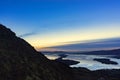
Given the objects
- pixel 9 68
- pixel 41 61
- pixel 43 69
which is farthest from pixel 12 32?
pixel 9 68

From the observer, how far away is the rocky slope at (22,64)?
46.6 metres

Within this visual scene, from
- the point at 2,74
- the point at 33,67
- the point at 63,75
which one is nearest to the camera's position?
the point at 2,74

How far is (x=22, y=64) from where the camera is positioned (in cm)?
5072

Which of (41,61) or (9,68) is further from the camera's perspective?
(41,61)

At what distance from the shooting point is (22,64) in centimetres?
5072

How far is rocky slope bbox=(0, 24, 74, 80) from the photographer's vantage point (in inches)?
1836

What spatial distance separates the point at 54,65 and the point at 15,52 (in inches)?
385

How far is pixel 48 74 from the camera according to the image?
178 feet

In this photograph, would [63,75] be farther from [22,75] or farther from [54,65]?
[22,75]

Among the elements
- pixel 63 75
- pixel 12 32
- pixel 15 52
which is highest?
pixel 12 32

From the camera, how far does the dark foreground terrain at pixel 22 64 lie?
46625 mm

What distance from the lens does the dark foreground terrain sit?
46625mm

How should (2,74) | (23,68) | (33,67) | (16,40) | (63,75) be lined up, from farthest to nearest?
(16,40)
(63,75)
(33,67)
(23,68)
(2,74)

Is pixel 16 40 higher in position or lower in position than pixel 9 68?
higher
